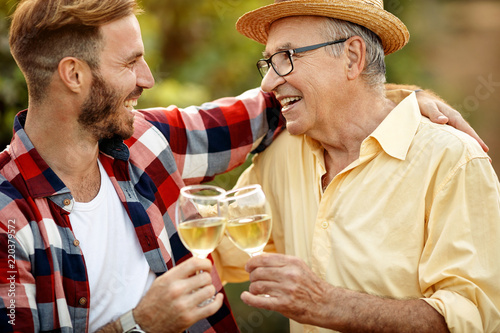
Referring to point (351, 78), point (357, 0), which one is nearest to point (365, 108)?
point (351, 78)

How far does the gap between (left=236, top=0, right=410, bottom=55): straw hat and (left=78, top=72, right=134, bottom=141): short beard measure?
83 centimetres

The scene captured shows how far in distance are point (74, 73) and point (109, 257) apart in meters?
0.79

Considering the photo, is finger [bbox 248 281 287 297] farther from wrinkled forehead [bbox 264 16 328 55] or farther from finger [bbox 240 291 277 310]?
wrinkled forehead [bbox 264 16 328 55]

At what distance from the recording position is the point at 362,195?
2.56 metres

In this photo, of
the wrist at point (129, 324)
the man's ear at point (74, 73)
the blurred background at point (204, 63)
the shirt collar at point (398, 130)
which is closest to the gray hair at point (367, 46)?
the shirt collar at point (398, 130)

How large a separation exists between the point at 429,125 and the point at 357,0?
0.67m

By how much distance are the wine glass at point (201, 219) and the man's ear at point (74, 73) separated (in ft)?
2.56

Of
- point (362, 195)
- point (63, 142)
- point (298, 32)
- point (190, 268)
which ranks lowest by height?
point (362, 195)

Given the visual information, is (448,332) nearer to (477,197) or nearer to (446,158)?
(477,197)

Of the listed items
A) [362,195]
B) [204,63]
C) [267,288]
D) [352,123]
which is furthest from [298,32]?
[204,63]

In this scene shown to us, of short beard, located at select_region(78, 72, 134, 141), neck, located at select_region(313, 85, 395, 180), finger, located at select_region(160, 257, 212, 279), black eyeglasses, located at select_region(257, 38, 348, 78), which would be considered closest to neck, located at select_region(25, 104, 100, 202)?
short beard, located at select_region(78, 72, 134, 141)

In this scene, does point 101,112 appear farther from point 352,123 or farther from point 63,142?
point 352,123

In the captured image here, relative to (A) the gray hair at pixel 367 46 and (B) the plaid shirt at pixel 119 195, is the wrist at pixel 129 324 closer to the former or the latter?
(B) the plaid shirt at pixel 119 195

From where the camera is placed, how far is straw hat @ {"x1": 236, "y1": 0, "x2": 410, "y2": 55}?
2596 mm
